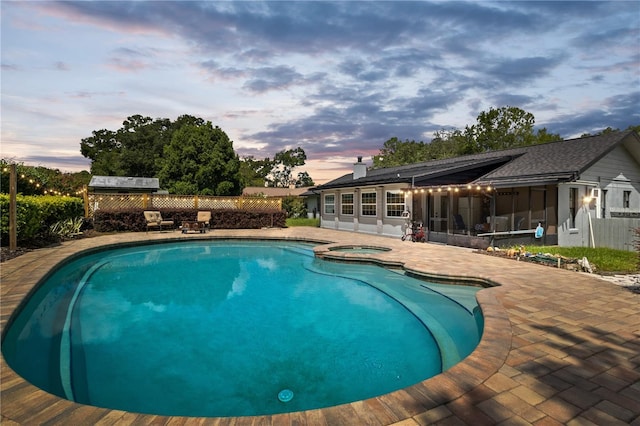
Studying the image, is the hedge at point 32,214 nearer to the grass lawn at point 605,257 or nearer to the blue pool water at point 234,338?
the blue pool water at point 234,338

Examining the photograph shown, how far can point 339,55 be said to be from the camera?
13062 mm

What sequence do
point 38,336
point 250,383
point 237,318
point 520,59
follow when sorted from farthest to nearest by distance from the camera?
point 520,59 < point 237,318 < point 38,336 < point 250,383

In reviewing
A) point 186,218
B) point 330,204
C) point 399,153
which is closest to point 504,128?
point 399,153

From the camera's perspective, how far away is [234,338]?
15.9 feet

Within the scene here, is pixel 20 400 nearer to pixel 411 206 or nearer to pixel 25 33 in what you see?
pixel 25 33

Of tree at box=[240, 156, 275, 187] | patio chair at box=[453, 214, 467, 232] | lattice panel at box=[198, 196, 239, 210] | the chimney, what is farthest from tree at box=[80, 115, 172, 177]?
patio chair at box=[453, 214, 467, 232]

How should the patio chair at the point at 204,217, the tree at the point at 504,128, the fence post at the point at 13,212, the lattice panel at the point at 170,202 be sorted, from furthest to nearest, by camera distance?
the tree at the point at 504,128 < the lattice panel at the point at 170,202 < the patio chair at the point at 204,217 < the fence post at the point at 13,212

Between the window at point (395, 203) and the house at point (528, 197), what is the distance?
48 millimetres

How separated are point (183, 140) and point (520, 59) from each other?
Result: 2699 centimetres

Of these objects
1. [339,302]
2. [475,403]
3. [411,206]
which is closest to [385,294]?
[339,302]

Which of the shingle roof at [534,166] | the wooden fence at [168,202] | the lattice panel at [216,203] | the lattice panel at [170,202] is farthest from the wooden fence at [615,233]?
the lattice panel at [170,202]

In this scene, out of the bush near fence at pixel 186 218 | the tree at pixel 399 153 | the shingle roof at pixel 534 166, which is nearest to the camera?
the shingle roof at pixel 534 166

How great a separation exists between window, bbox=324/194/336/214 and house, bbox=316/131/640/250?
2887 millimetres

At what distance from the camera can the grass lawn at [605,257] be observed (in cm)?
766
